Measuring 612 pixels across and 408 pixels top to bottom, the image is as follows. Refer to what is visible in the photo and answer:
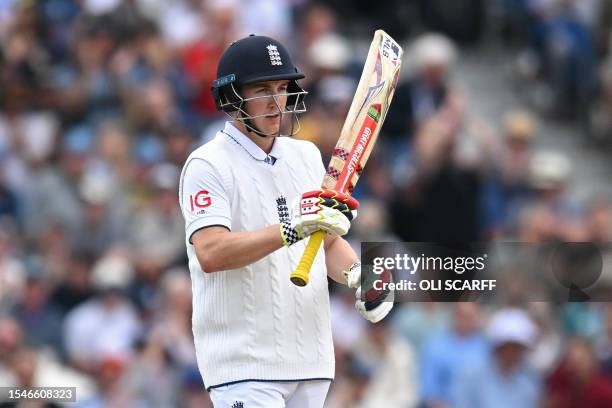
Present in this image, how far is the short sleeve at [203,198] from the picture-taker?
6.10m

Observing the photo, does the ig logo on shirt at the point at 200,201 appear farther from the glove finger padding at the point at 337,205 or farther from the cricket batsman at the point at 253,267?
the glove finger padding at the point at 337,205

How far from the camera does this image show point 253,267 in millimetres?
6184

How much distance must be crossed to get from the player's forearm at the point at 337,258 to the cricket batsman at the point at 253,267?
0.05 metres

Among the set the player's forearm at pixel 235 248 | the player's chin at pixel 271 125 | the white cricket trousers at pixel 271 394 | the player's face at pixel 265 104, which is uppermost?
the player's face at pixel 265 104

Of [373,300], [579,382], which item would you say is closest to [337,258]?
[373,300]

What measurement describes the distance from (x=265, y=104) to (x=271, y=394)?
4.10 feet

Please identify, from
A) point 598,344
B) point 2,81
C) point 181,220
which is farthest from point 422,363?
point 2,81

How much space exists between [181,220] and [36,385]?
7.84 feet

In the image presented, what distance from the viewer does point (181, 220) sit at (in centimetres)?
1186

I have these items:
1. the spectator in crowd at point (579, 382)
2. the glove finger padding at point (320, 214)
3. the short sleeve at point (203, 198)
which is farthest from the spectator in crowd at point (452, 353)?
the glove finger padding at point (320, 214)

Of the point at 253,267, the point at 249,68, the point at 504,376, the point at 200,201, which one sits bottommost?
the point at 253,267

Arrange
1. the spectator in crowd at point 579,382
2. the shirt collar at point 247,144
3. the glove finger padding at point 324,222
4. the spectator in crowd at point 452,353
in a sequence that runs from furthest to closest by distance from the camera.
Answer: the spectator in crowd at point 452,353 < the spectator in crowd at point 579,382 < the shirt collar at point 247,144 < the glove finger padding at point 324,222

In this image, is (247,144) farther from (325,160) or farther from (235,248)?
(325,160)

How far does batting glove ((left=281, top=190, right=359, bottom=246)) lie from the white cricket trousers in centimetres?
71
